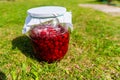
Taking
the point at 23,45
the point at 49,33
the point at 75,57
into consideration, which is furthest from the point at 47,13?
the point at 23,45

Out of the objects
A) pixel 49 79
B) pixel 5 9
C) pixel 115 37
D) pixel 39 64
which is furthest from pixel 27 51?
pixel 5 9

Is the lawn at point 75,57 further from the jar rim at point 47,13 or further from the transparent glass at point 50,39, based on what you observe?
the jar rim at point 47,13

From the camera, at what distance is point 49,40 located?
3.81 m

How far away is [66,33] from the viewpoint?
3.96 m

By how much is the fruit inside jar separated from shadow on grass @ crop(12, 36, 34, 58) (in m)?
0.50

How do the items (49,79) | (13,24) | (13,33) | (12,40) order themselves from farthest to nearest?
(13,24)
(13,33)
(12,40)
(49,79)

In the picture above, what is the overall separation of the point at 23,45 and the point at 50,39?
3.91ft

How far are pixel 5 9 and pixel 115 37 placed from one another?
15.0ft

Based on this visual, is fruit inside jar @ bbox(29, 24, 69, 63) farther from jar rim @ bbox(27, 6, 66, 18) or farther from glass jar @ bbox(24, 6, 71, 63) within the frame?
jar rim @ bbox(27, 6, 66, 18)

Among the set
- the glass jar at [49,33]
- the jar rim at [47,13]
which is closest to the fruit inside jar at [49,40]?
the glass jar at [49,33]

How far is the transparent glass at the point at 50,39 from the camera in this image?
381 cm

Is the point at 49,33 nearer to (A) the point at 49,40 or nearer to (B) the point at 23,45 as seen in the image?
(A) the point at 49,40

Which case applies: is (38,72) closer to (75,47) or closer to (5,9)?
(75,47)

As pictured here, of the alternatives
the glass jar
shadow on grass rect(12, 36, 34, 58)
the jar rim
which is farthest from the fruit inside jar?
shadow on grass rect(12, 36, 34, 58)
